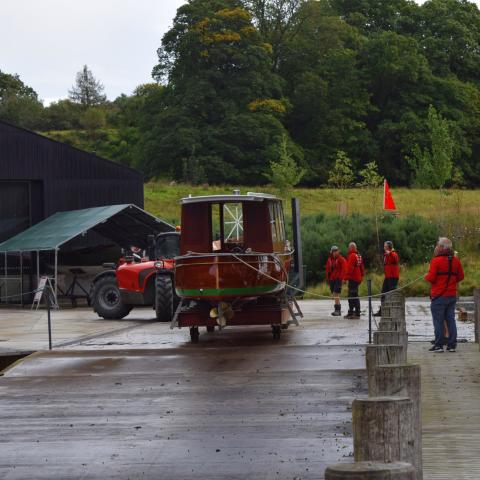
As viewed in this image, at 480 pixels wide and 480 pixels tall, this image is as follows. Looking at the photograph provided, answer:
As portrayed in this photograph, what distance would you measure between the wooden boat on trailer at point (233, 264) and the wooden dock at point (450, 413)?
12.8 ft

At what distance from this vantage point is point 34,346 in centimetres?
2211

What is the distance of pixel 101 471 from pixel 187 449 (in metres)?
1.17

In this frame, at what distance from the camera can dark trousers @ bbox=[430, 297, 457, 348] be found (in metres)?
18.7

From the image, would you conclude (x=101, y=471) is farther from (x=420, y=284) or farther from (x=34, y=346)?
(x=420, y=284)

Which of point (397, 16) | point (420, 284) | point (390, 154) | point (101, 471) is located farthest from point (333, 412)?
point (397, 16)

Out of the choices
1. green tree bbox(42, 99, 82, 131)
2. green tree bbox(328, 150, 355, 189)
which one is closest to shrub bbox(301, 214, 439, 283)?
green tree bbox(328, 150, 355, 189)

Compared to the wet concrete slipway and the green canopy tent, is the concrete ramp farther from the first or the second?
the green canopy tent

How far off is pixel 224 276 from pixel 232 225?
264 cm

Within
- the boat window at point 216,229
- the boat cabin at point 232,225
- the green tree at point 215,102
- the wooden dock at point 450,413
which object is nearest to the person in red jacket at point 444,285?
the wooden dock at point 450,413

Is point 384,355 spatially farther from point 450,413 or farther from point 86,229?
point 86,229

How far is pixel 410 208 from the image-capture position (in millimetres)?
58031

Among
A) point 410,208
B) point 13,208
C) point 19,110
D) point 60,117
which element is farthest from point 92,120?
point 13,208

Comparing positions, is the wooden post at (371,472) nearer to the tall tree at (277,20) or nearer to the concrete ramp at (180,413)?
the concrete ramp at (180,413)

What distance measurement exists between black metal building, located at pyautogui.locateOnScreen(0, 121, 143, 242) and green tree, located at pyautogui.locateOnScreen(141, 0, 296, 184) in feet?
99.5
